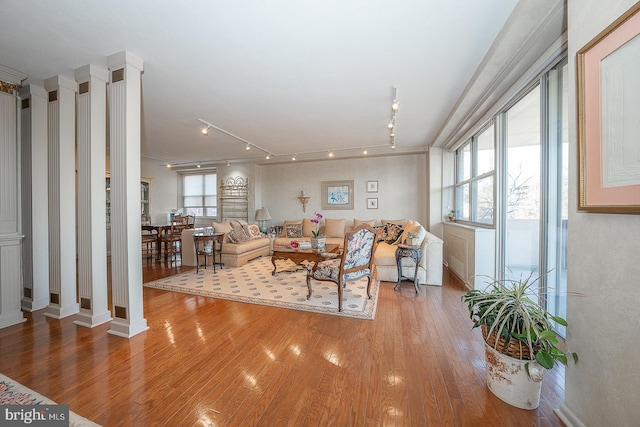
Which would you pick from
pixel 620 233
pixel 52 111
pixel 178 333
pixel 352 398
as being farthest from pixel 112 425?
pixel 52 111

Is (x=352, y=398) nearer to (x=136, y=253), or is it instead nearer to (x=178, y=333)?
(x=178, y=333)

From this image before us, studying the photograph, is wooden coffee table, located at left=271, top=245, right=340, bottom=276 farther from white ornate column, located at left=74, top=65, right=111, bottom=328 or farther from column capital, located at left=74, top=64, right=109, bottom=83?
column capital, located at left=74, top=64, right=109, bottom=83

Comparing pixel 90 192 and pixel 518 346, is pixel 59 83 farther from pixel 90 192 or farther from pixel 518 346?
pixel 518 346

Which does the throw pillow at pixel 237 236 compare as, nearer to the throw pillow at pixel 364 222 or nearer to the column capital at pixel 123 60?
the throw pillow at pixel 364 222

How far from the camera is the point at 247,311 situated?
2.81 metres

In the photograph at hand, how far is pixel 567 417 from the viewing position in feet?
4.30

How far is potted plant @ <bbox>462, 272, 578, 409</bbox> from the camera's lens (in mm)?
1340

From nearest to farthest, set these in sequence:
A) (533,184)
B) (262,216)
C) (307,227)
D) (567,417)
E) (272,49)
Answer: (567,417) < (272,49) < (533,184) < (307,227) < (262,216)

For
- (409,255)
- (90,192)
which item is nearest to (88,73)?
(90,192)

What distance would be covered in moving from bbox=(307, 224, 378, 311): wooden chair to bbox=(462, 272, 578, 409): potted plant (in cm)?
140

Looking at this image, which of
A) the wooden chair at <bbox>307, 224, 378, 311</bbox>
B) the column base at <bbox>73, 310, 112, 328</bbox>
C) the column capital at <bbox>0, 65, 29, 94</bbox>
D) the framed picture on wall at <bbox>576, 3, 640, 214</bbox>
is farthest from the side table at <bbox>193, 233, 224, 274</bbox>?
the framed picture on wall at <bbox>576, 3, 640, 214</bbox>

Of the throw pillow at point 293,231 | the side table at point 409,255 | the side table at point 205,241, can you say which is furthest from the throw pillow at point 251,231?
the side table at point 409,255

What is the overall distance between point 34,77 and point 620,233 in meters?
5.03

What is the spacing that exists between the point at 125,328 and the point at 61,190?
1.76 metres
